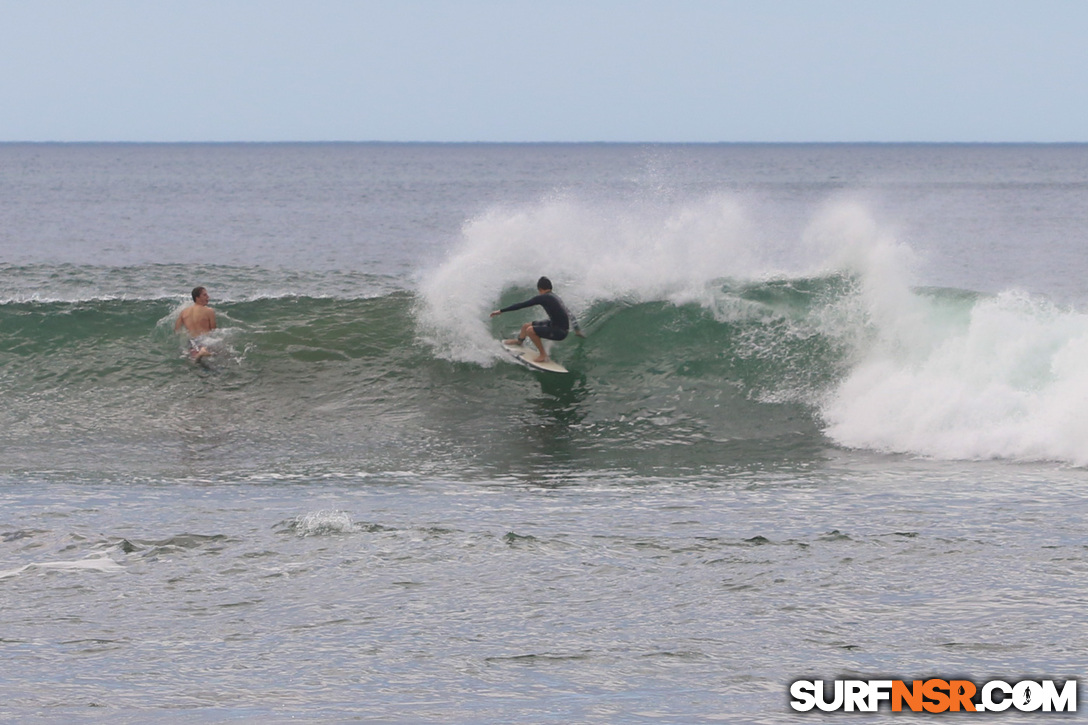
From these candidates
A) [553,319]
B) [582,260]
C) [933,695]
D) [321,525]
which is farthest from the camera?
[582,260]

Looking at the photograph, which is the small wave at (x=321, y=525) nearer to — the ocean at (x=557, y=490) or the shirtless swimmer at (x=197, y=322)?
the ocean at (x=557, y=490)

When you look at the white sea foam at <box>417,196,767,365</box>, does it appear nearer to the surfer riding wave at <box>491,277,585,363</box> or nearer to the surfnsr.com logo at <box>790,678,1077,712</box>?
the surfer riding wave at <box>491,277,585,363</box>

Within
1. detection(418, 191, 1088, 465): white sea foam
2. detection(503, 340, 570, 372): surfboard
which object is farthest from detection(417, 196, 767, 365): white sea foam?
detection(503, 340, 570, 372): surfboard

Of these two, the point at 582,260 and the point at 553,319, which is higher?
the point at 582,260

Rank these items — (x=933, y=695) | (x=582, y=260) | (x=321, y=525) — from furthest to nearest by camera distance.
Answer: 1. (x=582, y=260)
2. (x=321, y=525)
3. (x=933, y=695)

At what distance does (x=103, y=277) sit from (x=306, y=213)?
1242 inches

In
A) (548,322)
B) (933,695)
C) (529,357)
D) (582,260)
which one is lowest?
(933,695)

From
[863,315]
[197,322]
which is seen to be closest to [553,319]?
[863,315]

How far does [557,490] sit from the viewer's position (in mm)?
10344

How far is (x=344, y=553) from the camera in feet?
26.8

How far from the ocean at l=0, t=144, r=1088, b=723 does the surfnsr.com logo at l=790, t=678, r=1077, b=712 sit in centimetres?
10

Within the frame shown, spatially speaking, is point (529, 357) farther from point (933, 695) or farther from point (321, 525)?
point (933, 695)

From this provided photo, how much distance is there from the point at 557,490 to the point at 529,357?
459 cm

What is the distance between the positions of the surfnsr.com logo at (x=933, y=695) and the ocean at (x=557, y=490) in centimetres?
10
